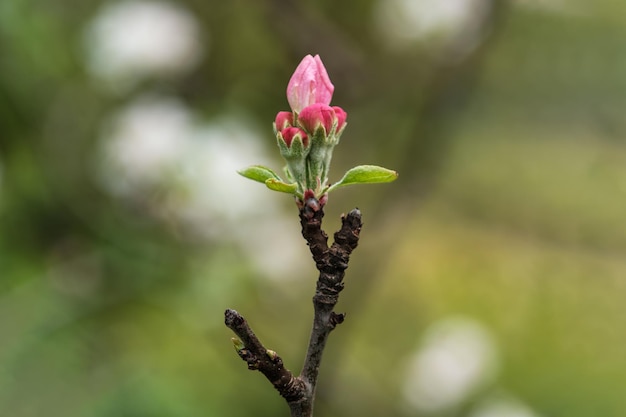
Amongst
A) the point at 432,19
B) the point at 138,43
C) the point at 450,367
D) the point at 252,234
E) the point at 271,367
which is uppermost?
the point at 432,19

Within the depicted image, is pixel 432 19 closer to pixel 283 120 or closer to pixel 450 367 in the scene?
pixel 450 367

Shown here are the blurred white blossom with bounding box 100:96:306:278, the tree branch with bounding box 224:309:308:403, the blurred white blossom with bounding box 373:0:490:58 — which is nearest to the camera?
the tree branch with bounding box 224:309:308:403

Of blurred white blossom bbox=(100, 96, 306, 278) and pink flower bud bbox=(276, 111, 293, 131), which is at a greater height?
blurred white blossom bbox=(100, 96, 306, 278)

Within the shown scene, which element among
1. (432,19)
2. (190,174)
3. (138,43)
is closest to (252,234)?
(190,174)

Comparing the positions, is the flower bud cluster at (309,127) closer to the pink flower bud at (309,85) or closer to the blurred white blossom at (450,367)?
the pink flower bud at (309,85)

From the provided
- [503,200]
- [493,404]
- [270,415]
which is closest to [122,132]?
[270,415]

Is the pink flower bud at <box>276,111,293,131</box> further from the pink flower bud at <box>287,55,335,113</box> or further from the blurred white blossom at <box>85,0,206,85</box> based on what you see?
the blurred white blossom at <box>85,0,206,85</box>

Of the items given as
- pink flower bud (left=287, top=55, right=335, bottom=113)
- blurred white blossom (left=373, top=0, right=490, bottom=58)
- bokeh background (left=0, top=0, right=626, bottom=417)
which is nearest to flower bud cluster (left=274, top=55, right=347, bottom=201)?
pink flower bud (left=287, top=55, right=335, bottom=113)
